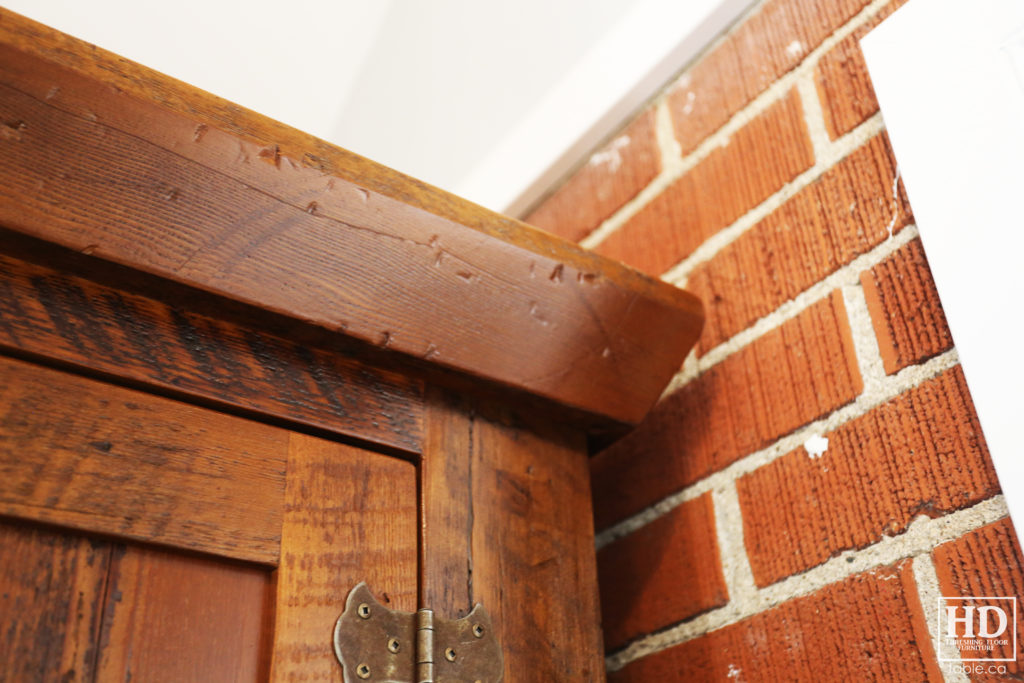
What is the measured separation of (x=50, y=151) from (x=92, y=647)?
250mm

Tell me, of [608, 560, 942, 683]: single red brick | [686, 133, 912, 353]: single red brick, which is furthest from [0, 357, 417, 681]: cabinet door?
[686, 133, 912, 353]: single red brick

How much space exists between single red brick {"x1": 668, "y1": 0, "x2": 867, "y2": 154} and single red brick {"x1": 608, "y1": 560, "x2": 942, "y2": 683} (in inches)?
16.2

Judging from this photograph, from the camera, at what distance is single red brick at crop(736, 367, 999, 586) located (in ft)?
1.77

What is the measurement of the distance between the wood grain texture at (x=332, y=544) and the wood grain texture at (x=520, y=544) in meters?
0.02

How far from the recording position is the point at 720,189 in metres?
0.78

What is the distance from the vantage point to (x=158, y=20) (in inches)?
41.3

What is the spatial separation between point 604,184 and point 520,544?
44 centimetres

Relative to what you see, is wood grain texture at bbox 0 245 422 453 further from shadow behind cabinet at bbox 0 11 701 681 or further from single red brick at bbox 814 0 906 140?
single red brick at bbox 814 0 906 140

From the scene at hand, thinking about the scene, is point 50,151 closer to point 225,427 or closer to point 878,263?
point 225,427

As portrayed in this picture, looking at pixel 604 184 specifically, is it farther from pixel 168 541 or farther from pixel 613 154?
pixel 168 541

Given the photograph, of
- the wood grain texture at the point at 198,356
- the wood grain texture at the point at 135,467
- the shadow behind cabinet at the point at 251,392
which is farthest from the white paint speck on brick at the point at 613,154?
the wood grain texture at the point at 135,467

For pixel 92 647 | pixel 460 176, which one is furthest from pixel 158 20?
pixel 92 647

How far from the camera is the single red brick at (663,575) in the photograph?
0.68 meters

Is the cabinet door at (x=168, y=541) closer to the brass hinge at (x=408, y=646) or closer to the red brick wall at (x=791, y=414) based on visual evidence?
the brass hinge at (x=408, y=646)
